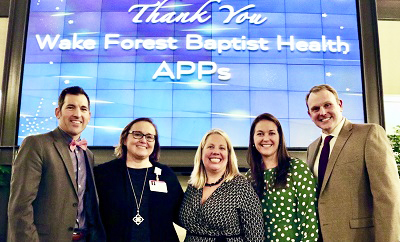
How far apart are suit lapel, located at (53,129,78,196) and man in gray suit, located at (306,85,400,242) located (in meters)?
1.67

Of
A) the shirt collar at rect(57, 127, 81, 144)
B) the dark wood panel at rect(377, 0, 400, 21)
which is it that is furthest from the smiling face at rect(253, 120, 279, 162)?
the dark wood panel at rect(377, 0, 400, 21)

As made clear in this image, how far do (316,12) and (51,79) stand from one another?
353cm

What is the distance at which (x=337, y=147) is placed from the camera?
2668mm

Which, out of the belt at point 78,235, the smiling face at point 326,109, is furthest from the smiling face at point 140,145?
the smiling face at point 326,109

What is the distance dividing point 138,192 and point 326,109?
1.46m

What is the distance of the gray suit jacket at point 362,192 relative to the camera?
242 cm

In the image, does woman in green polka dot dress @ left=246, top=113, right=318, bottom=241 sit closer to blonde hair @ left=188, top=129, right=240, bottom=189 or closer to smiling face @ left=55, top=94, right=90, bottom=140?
blonde hair @ left=188, top=129, right=240, bottom=189

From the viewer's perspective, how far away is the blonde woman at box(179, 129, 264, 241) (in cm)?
247

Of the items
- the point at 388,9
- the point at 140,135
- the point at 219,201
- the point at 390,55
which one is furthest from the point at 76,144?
the point at 388,9

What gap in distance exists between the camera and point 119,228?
8.37 ft

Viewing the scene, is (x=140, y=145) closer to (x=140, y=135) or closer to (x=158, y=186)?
(x=140, y=135)

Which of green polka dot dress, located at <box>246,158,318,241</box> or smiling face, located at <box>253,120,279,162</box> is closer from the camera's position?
green polka dot dress, located at <box>246,158,318,241</box>

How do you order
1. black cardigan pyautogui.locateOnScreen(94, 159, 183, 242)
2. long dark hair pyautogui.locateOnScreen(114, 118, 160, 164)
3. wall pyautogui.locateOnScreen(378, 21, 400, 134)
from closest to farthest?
black cardigan pyautogui.locateOnScreen(94, 159, 183, 242)
long dark hair pyautogui.locateOnScreen(114, 118, 160, 164)
wall pyautogui.locateOnScreen(378, 21, 400, 134)

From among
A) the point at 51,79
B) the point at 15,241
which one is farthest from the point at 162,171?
the point at 51,79
